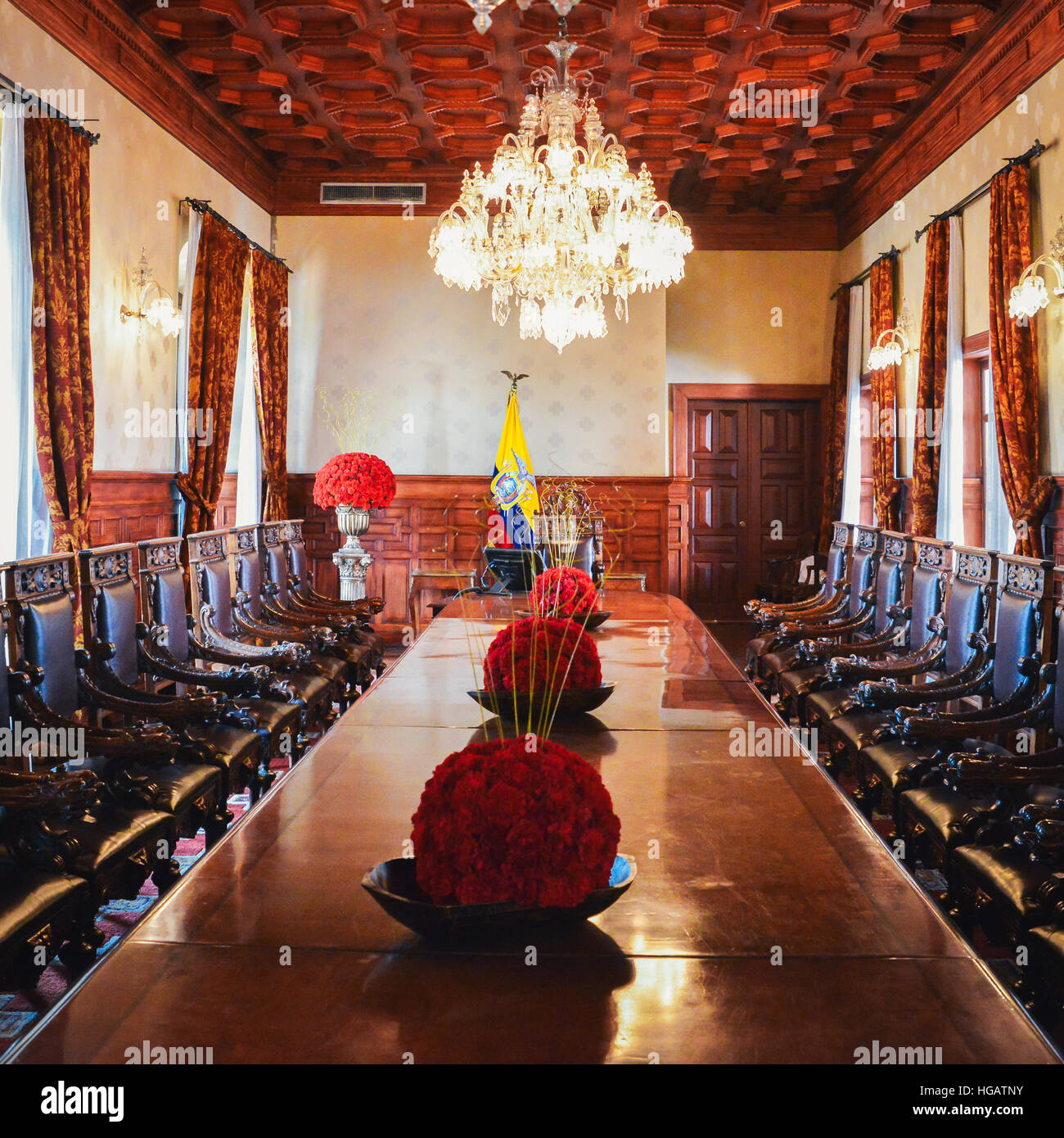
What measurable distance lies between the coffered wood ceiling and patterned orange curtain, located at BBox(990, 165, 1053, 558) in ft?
2.25

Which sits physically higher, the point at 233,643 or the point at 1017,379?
the point at 1017,379

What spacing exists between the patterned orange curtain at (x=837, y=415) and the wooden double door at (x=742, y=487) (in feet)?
1.84

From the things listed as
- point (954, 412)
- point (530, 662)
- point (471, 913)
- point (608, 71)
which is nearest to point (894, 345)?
point (954, 412)

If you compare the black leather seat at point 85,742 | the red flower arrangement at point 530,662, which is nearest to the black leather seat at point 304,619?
the black leather seat at point 85,742

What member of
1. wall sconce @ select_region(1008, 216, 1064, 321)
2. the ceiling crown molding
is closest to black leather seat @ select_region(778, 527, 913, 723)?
wall sconce @ select_region(1008, 216, 1064, 321)

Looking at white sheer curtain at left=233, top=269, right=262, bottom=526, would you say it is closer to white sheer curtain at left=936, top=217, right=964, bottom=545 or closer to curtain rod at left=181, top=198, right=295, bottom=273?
curtain rod at left=181, top=198, right=295, bottom=273

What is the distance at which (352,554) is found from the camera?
8156 mm

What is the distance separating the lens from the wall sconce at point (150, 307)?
6.21m

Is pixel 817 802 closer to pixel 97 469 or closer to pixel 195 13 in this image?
pixel 97 469

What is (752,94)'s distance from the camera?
7.03 metres

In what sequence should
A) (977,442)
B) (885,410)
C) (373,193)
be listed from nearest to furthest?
(977,442) < (885,410) < (373,193)

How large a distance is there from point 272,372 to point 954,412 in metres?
5.11

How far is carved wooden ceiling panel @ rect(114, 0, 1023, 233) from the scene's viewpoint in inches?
232

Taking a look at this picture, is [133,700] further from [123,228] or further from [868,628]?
[123,228]
